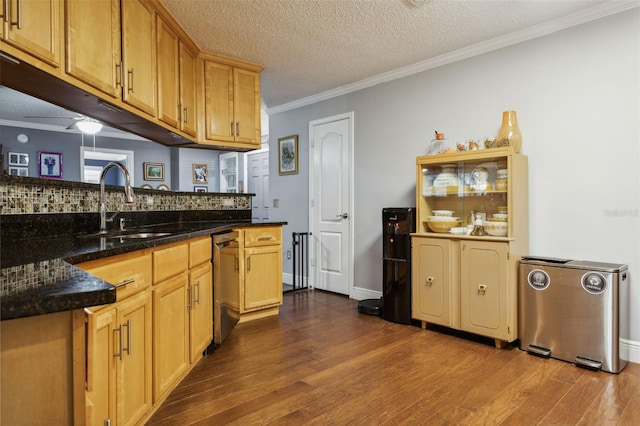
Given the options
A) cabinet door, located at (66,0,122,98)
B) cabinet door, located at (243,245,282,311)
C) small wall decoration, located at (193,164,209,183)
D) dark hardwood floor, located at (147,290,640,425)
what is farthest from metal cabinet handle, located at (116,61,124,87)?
small wall decoration, located at (193,164,209,183)

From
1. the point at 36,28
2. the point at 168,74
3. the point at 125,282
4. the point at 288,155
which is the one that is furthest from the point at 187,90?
the point at 125,282

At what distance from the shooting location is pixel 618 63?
2.57m

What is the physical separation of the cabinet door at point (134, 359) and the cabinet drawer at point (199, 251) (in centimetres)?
56

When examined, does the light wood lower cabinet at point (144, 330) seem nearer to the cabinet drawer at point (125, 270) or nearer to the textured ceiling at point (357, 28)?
the cabinet drawer at point (125, 270)

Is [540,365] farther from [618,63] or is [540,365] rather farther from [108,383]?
[108,383]

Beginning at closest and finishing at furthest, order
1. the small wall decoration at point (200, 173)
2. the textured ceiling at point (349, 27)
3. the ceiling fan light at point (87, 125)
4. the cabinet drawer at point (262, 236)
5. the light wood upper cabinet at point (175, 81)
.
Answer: the textured ceiling at point (349, 27) → the light wood upper cabinet at point (175, 81) → the cabinet drawer at point (262, 236) → the ceiling fan light at point (87, 125) → the small wall decoration at point (200, 173)

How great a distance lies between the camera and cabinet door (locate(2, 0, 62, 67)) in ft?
4.73

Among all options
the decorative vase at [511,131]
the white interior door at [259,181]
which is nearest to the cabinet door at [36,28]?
the decorative vase at [511,131]

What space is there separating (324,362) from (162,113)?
6.98 ft

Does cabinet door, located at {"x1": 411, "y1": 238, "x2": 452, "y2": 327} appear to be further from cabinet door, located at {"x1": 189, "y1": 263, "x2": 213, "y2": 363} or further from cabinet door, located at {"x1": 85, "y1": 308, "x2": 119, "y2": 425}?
cabinet door, located at {"x1": 85, "y1": 308, "x2": 119, "y2": 425}

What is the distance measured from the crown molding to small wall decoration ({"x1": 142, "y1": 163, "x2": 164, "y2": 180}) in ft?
12.3

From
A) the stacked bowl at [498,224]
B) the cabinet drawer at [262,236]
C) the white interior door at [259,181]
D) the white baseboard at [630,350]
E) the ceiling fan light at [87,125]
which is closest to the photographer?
the white baseboard at [630,350]

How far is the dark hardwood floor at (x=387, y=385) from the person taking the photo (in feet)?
6.05

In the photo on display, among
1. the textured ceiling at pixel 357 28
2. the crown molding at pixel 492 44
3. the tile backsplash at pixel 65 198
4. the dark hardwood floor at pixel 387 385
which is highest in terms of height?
the textured ceiling at pixel 357 28
